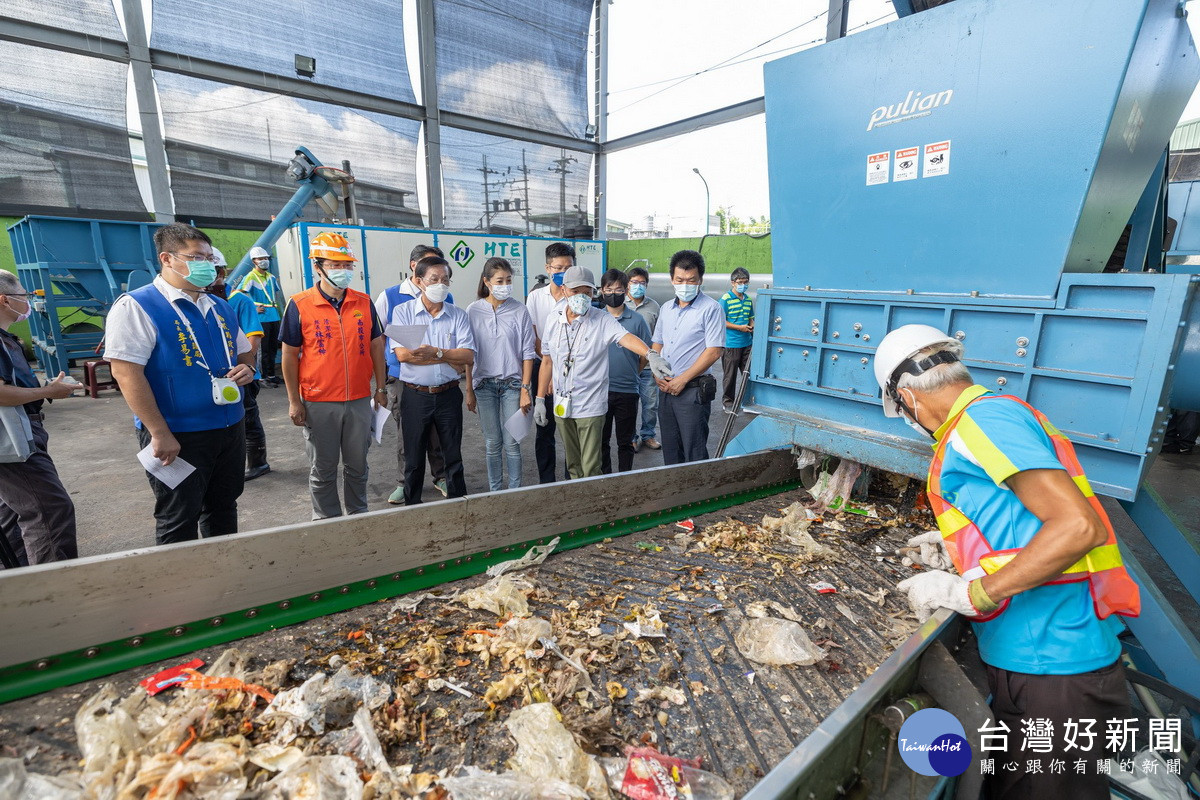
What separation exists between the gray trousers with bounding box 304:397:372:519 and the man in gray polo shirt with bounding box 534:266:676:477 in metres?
1.25

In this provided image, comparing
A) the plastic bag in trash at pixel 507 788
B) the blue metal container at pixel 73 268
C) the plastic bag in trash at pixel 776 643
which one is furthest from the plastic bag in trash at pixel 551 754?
Result: the blue metal container at pixel 73 268

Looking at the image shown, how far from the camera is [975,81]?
2371mm

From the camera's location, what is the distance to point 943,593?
1776 millimetres

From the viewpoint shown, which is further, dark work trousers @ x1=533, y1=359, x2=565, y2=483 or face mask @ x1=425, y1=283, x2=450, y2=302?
dark work trousers @ x1=533, y1=359, x2=565, y2=483

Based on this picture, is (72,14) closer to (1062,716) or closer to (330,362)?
(330,362)

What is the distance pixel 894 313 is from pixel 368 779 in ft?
9.03

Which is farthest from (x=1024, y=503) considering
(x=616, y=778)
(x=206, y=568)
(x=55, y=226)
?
(x=55, y=226)

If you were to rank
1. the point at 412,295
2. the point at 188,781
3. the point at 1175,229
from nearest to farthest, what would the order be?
the point at 188,781 → the point at 412,295 → the point at 1175,229

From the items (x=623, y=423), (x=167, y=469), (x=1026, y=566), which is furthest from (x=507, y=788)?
(x=623, y=423)

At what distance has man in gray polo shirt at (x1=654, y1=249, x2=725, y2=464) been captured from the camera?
3.92m

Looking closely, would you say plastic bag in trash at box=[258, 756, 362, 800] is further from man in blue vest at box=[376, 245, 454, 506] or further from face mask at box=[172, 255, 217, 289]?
man in blue vest at box=[376, 245, 454, 506]

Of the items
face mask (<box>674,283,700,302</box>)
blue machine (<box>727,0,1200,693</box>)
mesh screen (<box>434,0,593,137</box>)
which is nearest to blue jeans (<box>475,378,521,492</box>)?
face mask (<box>674,283,700,302</box>)

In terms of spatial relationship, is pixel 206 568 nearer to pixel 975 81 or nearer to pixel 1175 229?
pixel 975 81

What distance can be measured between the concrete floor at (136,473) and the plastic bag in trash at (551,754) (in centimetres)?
278
